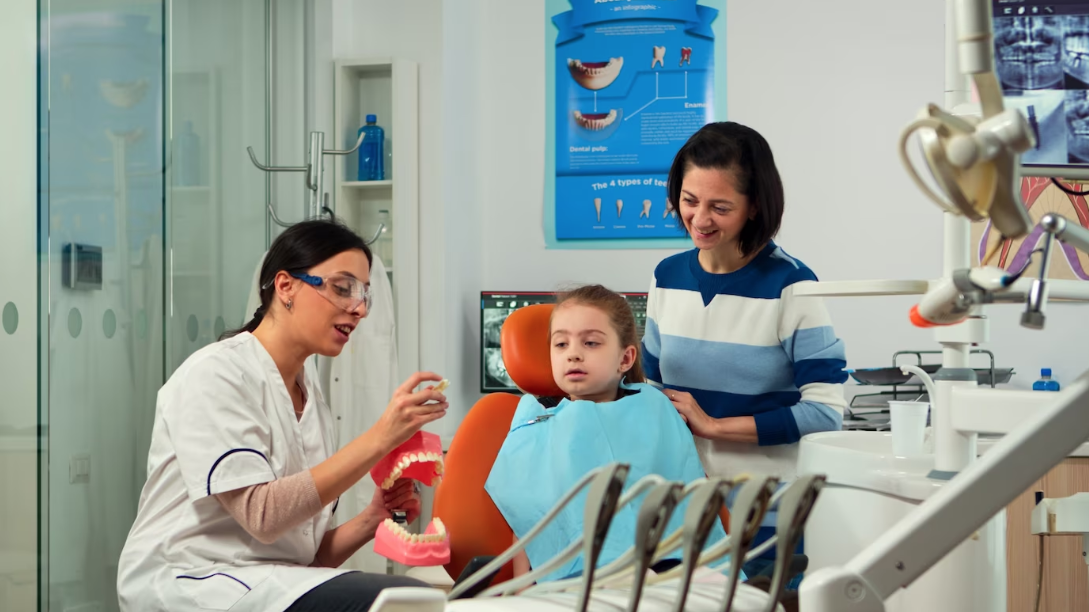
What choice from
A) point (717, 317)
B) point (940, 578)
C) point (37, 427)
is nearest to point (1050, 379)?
point (717, 317)

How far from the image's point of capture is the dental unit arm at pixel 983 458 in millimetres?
685

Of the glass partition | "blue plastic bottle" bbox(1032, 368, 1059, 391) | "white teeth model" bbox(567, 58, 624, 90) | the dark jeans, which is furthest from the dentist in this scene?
"blue plastic bottle" bbox(1032, 368, 1059, 391)

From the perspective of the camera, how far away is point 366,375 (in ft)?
10.5

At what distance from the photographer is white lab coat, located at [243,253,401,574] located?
10.4 feet

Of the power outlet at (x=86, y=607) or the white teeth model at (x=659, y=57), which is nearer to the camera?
the power outlet at (x=86, y=607)

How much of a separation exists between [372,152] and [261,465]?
82.4 inches

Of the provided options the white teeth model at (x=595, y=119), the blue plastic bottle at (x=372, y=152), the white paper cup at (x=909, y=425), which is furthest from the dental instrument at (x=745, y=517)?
the white teeth model at (x=595, y=119)

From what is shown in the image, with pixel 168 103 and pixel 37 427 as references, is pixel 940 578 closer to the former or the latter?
pixel 37 427

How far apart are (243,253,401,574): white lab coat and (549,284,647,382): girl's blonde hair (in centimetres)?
→ 139

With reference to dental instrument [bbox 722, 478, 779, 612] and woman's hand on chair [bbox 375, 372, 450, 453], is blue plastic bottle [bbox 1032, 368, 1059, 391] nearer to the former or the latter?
woman's hand on chair [bbox 375, 372, 450, 453]

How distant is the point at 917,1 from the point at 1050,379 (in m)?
1.47

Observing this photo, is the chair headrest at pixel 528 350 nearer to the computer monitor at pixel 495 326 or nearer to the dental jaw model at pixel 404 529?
the dental jaw model at pixel 404 529

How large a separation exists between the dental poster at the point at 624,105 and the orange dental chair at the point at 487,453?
183 centimetres

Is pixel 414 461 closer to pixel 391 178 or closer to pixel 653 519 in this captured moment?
pixel 653 519
